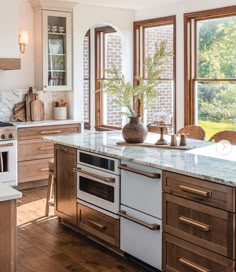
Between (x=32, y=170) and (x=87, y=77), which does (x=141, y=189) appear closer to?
(x=32, y=170)

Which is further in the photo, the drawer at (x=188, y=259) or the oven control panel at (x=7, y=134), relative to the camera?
the oven control panel at (x=7, y=134)

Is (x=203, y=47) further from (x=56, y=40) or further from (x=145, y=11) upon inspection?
(x=56, y=40)

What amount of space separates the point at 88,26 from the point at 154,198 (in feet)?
13.1

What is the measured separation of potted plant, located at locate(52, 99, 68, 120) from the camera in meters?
6.65

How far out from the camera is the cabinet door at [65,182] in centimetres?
433

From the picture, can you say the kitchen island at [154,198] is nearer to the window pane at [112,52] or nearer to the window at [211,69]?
the window at [211,69]

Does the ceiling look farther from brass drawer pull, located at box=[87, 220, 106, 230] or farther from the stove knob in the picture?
brass drawer pull, located at box=[87, 220, 106, 230]

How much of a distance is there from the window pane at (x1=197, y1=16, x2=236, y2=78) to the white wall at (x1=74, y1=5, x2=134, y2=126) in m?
1.35

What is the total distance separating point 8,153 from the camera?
569 centimetres

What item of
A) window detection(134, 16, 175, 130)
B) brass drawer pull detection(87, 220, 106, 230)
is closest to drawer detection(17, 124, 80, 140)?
window detection(134, 16, 175, 130)

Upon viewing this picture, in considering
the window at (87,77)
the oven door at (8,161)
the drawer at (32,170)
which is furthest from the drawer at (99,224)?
the window at (87,77)

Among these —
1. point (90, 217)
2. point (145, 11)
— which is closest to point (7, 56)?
point (145, 11)

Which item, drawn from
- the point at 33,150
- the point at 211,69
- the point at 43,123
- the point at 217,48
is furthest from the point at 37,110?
the point at 217,48

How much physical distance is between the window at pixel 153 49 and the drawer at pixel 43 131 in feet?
3.87
